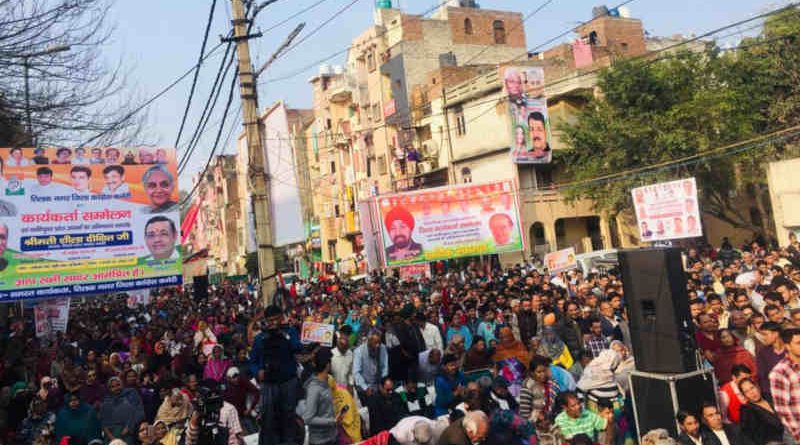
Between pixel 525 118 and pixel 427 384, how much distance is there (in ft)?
81.8

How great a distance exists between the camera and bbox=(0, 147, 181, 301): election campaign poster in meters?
12.4

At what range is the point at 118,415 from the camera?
8234mm

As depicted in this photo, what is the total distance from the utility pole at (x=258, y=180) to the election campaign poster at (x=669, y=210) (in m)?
9.06

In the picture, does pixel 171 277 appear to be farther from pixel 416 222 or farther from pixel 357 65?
pixel 357 65

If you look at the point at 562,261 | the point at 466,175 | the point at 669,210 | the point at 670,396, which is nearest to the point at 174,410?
the point at 670,396

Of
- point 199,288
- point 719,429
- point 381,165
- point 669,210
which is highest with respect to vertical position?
point 381,165

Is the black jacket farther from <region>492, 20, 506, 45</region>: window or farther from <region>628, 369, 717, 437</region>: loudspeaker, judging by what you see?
<region>492, 20, 506, 45</region>: window

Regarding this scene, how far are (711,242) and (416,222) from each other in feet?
62.1

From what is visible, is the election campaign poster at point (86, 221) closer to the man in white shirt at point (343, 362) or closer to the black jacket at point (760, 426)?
the man in white shirt at point (343, 362)

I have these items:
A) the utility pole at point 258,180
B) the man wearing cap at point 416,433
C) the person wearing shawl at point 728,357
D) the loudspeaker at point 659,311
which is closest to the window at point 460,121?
the utility pole at point 258,180

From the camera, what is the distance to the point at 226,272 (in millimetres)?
84625

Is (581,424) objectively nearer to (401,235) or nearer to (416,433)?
(416,433)

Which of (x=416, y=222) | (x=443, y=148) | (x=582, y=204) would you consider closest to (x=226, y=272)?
(x=443, y=148)

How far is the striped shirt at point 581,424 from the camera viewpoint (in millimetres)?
6711
